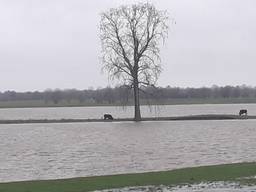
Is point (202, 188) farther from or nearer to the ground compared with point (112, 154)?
farther from the ground

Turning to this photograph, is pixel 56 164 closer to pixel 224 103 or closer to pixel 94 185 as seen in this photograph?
pixel 94 185

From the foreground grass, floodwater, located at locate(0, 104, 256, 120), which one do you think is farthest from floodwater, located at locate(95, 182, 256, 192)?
floodwater, located at locate(0, 104, 256, 120)

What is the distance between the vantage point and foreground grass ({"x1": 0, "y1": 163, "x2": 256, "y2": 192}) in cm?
1923

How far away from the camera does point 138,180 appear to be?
818 inches

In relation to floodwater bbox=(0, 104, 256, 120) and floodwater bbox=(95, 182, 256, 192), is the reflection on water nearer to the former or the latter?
floodwater bbox=(95, 182, 256, 192)

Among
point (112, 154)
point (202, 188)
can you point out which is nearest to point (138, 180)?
point (202, 188)

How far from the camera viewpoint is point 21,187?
19562 mm

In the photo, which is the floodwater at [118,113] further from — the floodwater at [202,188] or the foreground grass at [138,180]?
the floodwater at [202,188]

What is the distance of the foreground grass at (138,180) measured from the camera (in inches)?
757

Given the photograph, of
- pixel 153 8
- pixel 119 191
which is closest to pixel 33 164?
pixel 119 191

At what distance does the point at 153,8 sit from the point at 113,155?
45.8 meters

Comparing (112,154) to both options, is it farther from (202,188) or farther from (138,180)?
(202,188)

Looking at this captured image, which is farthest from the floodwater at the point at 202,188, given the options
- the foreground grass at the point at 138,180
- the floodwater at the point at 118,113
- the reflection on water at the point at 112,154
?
the floodwater at the point at 118,113

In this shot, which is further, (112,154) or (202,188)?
(112,154)
